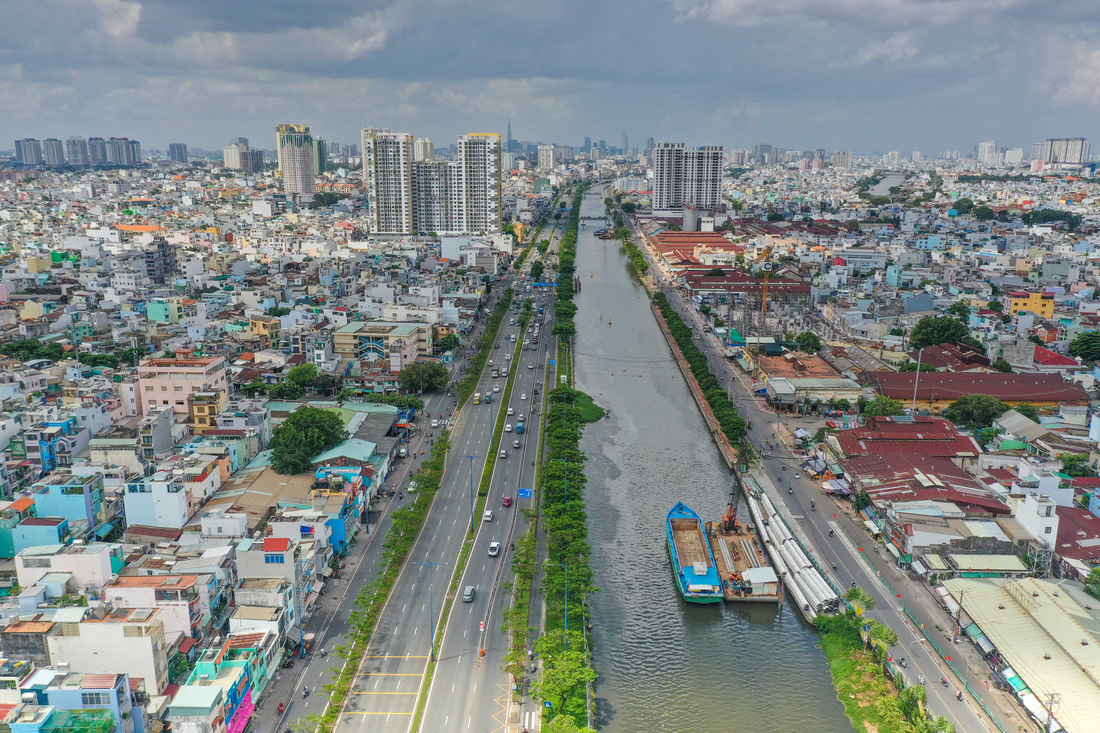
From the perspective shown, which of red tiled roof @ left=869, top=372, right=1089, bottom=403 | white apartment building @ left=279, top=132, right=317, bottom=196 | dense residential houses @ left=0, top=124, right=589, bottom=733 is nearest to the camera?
dense residential houses @ left=0, top=124, right=589, bottom=733

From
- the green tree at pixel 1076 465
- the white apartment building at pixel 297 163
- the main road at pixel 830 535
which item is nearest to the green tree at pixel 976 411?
the green tree at pixel 1076 465

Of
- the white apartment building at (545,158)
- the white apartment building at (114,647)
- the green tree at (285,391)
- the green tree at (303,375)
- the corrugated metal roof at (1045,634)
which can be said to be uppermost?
the white apartment building at (545,158)

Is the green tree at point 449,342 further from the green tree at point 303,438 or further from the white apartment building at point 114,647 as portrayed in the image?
the white apartment building at point 114,647

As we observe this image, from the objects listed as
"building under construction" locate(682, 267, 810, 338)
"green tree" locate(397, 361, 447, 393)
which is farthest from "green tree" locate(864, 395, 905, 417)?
"green tree" locate(397, 361, 447, 393)

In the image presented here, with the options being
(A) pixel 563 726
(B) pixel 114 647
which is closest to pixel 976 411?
(A) pixel 563 726

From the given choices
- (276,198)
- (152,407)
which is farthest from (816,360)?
(276,198)

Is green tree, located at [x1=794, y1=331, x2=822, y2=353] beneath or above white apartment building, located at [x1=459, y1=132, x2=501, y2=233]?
beneath

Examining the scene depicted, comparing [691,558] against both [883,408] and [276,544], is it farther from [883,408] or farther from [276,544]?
[883,408]

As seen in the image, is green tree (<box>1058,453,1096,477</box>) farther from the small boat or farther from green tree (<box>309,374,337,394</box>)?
green tree (<box>309,374,337,394</box>)
